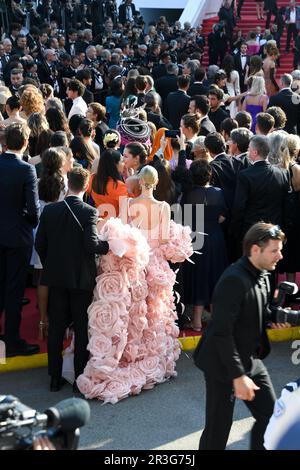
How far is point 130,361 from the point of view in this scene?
703cm

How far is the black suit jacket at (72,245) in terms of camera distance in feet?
22.1

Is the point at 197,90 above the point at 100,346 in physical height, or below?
above

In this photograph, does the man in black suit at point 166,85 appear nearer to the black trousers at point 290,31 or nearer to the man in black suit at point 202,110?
the man in black suit at point 202,110

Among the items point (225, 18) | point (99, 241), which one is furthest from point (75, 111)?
point (225, 18)

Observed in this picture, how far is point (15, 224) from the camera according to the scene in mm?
7262

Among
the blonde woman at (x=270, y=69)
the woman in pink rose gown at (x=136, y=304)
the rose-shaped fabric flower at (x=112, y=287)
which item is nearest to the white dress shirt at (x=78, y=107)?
the woman in pink rose gown at (x=136, y=304)

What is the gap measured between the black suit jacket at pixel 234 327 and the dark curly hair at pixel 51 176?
2.79 metres

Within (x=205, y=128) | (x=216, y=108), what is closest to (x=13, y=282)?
(x=205, y=128)

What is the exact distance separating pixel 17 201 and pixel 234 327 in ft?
9.47

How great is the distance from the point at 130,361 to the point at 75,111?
16.1 ft

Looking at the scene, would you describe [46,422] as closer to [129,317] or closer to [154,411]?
[154,411]

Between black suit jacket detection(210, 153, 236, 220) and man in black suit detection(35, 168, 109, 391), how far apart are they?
1.91 metres

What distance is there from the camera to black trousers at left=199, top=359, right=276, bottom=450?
16.9 ft
